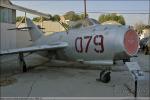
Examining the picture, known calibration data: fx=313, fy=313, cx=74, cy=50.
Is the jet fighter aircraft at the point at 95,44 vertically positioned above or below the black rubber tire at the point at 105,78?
above

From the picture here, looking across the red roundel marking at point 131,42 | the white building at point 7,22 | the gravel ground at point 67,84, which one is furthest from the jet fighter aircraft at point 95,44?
the white building at point 7,22

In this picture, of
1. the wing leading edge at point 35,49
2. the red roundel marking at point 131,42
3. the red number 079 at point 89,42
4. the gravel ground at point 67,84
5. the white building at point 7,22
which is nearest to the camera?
the gravel ground at point 67,84

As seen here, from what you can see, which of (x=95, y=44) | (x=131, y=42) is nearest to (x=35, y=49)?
(x=95, y=44)

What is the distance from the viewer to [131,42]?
10.6 m

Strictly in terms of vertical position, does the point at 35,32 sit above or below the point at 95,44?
above

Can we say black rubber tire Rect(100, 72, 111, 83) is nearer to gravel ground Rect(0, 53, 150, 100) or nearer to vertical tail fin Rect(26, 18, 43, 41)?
gravel ground Rect(0, 53, 150, 100)

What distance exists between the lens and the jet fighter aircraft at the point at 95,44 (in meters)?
10.5

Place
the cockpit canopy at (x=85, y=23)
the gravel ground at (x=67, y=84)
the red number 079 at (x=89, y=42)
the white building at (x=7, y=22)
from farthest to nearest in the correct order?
the white building at (x=7, y=22) → the cockpit canopy at (x=85, y=23) → the red number 079 at (x=89, y=42) → the gravel ground at (x=67, y=84)

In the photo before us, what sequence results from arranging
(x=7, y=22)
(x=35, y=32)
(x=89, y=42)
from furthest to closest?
(x=7, y=22), (x=35, y=32), (x=89, y=42)

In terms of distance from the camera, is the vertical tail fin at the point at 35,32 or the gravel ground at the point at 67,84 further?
the vertical tail fin at the point at 35,32

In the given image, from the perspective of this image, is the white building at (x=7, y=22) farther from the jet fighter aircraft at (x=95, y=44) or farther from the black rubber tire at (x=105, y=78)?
the black rubber tire at (x=105, y=78)

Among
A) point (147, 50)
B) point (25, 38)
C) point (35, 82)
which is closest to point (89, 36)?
point (35, 82)

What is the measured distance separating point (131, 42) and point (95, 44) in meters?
1.28

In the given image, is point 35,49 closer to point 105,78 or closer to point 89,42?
point 89,42
